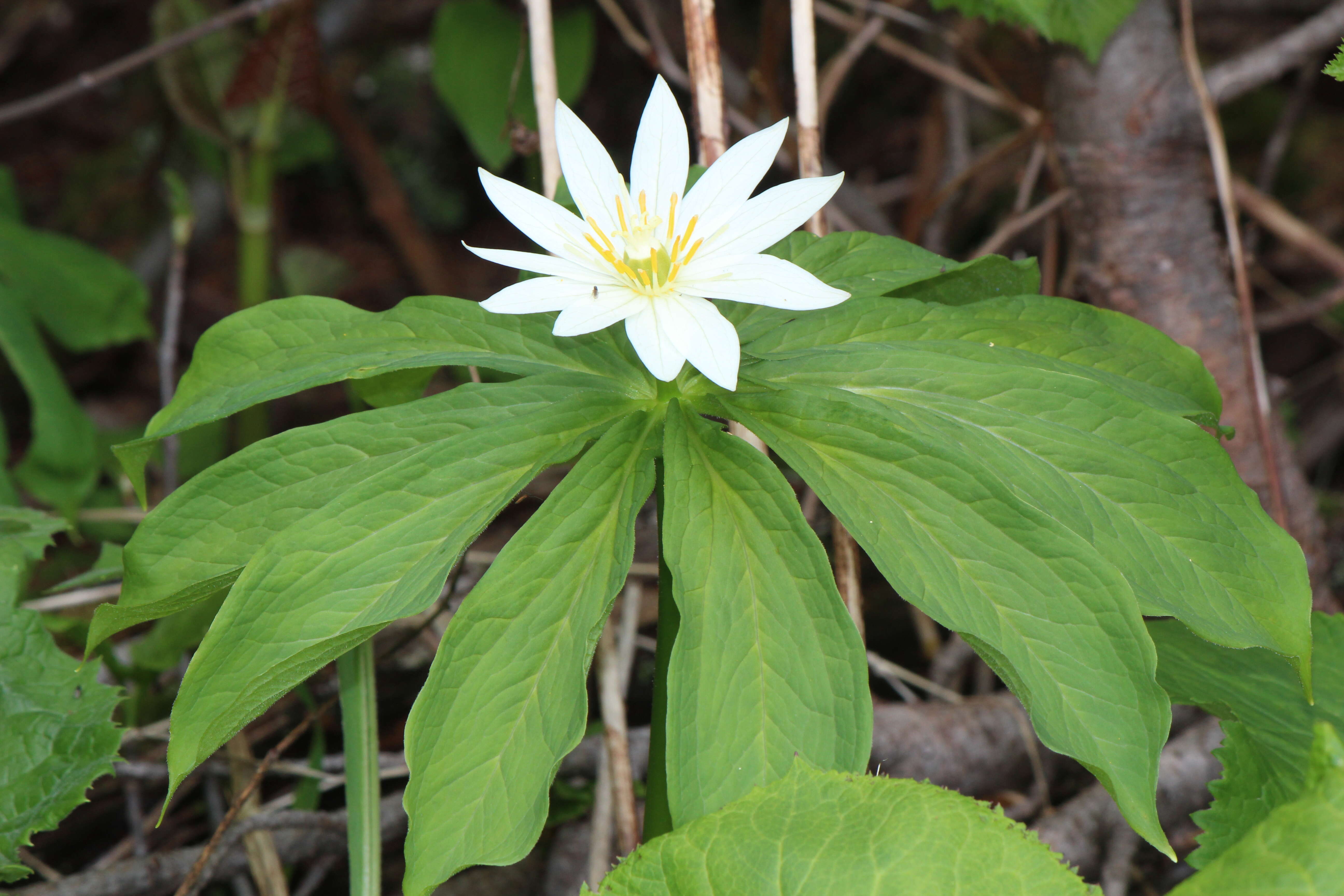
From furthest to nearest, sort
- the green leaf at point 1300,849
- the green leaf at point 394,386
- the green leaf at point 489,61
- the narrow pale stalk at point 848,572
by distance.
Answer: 1. the green leaf at point 489,61
2. the narrow pale stalk at point 848,572
3. the green leaf at point 394,386
4. the green leaf at point 1300,849

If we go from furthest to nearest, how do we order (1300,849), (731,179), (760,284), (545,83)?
(545,83)
(731,179)
(760,284)
(1300,849)

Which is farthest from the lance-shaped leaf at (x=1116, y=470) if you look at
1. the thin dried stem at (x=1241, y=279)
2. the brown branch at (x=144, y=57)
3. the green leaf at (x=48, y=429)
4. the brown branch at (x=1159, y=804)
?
the brown branch at (x=144, y=57)

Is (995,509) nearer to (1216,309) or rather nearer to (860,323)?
(860,323)

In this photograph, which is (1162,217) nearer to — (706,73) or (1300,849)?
(706,73)

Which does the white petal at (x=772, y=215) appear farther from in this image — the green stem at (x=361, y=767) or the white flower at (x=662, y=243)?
the green stem at (x=361, y=767)

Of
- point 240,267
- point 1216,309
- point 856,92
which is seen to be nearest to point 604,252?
point 1216,309

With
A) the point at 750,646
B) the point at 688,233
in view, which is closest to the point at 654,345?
the point at 688,233
